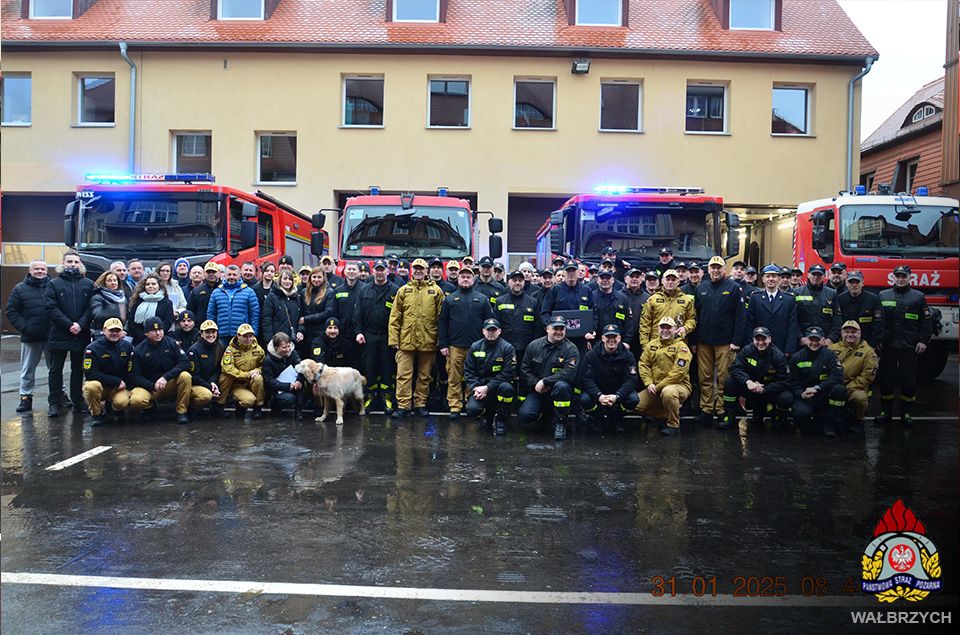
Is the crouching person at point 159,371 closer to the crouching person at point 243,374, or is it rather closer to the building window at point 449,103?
Answer: the crouching person at point 243,374

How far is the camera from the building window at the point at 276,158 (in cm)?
2172

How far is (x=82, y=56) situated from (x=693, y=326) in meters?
19.7

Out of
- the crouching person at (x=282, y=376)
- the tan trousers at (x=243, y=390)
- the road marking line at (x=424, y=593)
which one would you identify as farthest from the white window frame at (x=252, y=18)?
the road marking line at (x=424, y=593)

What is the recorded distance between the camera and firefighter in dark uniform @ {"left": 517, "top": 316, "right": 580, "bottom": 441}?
8.59m

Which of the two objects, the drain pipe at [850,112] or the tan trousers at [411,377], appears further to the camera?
the drain pipe at [850,112]

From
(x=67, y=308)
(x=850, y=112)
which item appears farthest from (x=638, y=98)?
(x=67, y=308)

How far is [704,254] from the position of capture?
37.3 feet

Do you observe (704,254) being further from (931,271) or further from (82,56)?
(82,56)

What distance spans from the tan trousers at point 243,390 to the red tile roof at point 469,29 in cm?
1390

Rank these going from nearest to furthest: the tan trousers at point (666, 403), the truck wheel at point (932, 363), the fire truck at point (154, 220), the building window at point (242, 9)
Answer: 1. the tan trousers at point (666, 403)
2. the truck wheel at point (932, 363)
3. the fire truck at point (154, 220)
4. the building window at point (242, 9)

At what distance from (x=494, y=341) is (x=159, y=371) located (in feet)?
13.0

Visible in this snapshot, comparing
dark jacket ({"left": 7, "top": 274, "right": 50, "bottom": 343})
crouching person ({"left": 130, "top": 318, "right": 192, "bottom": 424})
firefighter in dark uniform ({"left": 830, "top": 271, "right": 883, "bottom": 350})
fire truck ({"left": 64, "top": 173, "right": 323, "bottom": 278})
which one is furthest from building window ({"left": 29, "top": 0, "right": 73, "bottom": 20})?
firefighter in dark uniform ({"left": 830, "top": 271, "right": 883, "bottom": 350})

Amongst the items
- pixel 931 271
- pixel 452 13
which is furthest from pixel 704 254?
pixel 452 13

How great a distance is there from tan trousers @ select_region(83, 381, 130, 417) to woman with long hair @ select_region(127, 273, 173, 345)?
2.86ft
